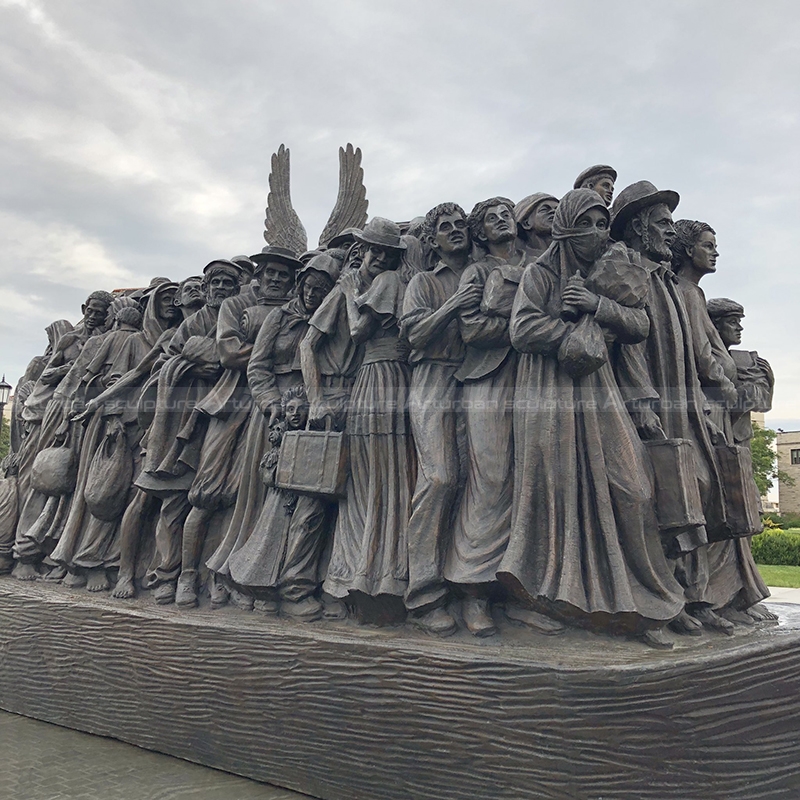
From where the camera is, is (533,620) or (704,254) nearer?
(533,620)

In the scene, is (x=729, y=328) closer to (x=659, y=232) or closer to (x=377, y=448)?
(x=659, y=232)

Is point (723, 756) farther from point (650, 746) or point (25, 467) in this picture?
point (25, 467)

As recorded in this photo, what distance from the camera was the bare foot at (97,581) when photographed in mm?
6289

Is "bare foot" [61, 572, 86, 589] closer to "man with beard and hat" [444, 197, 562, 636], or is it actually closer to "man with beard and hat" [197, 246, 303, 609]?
"man with beard and hat" [197, 246, 303, 609]

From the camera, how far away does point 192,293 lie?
21.9 feet

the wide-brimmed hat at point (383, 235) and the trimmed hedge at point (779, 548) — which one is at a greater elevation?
the wide-brimmed hat at point (383, 235)

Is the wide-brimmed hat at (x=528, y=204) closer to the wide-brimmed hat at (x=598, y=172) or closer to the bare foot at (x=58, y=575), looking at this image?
the wide-brimmed hat at (x=598, y=172)

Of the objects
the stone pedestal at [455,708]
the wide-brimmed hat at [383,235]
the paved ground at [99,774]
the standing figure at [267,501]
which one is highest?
the wide-brimmed hat at [383,235]

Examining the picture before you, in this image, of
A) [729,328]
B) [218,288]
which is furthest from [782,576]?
[218,288]

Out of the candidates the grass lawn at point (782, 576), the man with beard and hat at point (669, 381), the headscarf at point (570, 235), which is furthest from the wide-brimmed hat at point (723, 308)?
the grass lawn at point (782, 576)

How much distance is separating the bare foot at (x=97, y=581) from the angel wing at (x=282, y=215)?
12.9 feet

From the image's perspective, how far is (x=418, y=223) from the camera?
545 cm

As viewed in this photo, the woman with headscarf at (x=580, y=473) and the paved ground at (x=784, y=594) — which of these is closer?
the woman with headscarf at (x=580, y=473)

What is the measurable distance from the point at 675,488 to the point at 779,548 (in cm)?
1738
